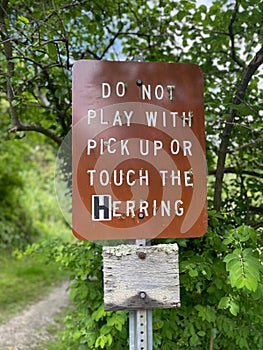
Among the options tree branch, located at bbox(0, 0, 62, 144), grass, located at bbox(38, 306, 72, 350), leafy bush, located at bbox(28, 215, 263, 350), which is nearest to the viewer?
leafy bush, located at bbox(28, 215, 263, 350)

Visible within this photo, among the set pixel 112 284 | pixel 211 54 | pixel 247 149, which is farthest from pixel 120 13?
pixel 112 284

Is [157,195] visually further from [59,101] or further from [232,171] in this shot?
[59,101]

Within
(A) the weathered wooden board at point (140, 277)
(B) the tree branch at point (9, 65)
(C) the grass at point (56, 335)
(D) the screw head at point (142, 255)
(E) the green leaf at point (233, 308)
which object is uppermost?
(B) the tree branch at point (9, 65)

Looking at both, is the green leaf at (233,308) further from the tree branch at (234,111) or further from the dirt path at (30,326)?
the dirt path at (30,326)

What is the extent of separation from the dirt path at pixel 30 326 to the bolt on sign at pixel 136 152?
2.97 m

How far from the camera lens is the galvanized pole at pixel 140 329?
1.65m

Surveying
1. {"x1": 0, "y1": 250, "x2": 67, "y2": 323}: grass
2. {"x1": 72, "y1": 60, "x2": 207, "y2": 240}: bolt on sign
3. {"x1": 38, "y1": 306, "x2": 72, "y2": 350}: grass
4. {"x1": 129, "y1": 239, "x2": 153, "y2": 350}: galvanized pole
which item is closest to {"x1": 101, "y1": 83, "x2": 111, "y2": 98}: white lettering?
{"x1": 72, "y1": 60, "x2": 207, "y2": 240}: bolt on sign

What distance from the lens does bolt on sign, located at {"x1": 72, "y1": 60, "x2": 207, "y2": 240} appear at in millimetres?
1636

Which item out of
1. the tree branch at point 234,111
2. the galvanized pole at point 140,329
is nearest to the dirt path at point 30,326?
the tree branch at point 234,111

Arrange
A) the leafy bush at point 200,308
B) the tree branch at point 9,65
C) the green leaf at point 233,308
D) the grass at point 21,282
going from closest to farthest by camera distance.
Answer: the green leaf at point 233,308, the leafy bush at point 200,308, the tree branch at point 9,65, the grass at point 21,282

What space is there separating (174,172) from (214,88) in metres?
1.44

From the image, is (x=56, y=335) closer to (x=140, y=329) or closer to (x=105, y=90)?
(x=140, y=329)

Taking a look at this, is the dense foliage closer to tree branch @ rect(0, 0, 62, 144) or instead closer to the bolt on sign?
tree branch @ rect(0, 0, 62, 144)

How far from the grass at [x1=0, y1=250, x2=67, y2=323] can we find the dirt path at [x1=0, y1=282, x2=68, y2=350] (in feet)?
0.43
